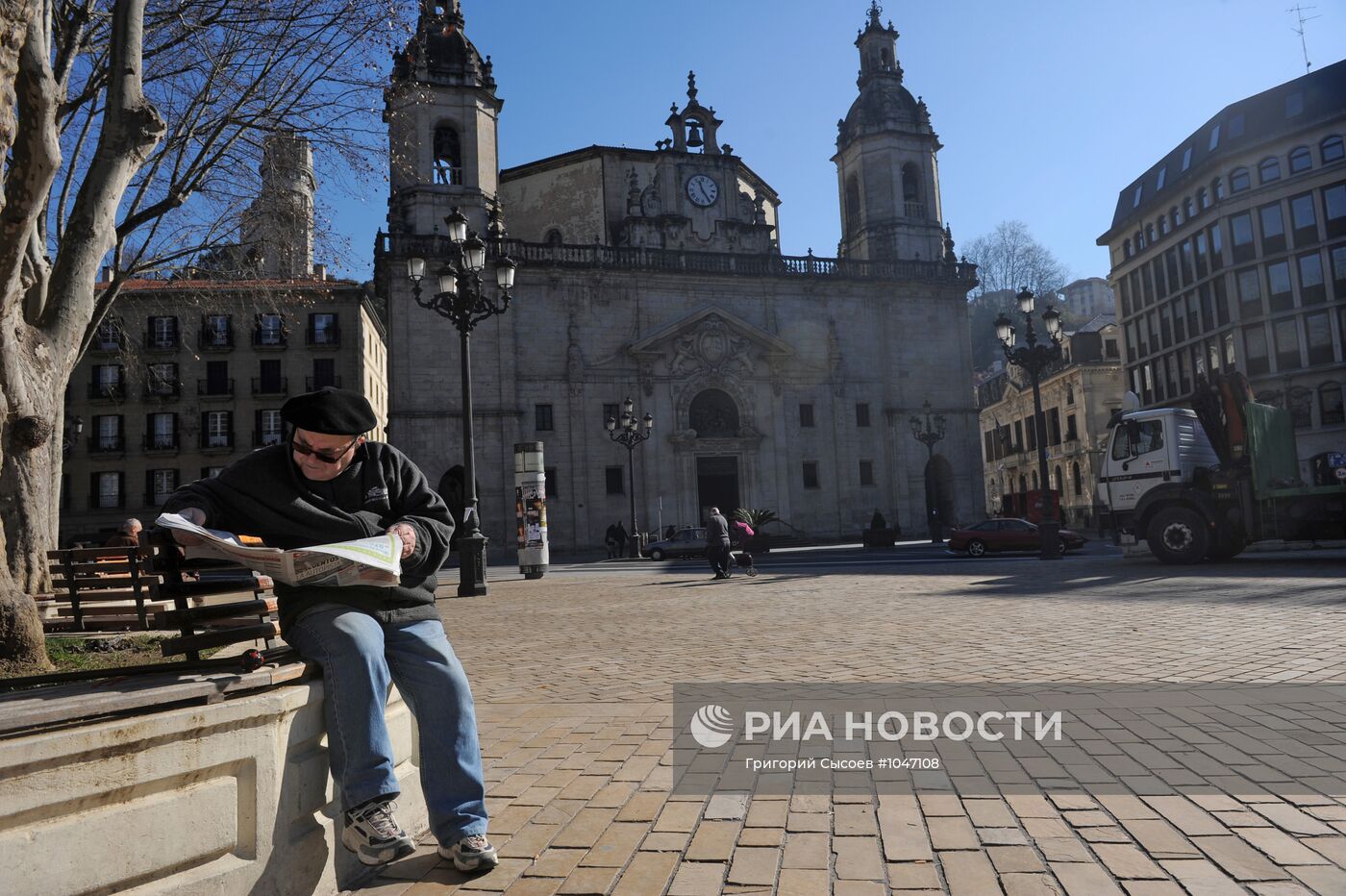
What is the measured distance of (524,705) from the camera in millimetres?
5914

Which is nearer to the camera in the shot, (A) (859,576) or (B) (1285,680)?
(B) (1285,680)

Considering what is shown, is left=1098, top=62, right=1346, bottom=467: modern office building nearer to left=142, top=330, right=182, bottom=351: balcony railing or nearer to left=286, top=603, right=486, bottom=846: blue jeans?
left=286, top=603, right=486, bottom=846: blue jeans

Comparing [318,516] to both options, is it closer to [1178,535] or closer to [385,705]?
[385,705]

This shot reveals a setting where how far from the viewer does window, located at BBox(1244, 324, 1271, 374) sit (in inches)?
1693

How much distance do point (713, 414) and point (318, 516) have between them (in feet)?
126

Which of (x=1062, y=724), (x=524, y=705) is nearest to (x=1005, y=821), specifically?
(x=1062, y=724)

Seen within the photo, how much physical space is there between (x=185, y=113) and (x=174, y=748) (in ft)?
43.5

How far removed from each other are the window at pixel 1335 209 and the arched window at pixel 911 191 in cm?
1820

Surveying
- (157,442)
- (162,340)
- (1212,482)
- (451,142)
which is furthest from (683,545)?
(162,340)

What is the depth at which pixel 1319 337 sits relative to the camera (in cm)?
4128

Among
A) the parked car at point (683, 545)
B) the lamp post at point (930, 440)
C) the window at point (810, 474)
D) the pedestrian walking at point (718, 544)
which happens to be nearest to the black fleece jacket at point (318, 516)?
the pedestrian walking at point (718, 544)

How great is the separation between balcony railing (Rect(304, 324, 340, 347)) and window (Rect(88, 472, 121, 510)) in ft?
37.9

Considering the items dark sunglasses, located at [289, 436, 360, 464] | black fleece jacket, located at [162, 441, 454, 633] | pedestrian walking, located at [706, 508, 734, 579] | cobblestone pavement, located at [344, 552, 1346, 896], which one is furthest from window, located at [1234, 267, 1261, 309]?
dark sunglasses, located at [289, 436, 360, 464]

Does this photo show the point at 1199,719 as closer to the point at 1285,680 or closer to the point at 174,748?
the point at 1285,680
